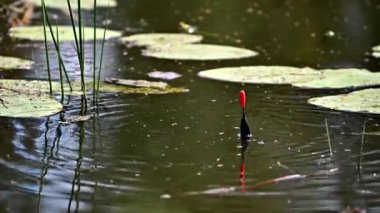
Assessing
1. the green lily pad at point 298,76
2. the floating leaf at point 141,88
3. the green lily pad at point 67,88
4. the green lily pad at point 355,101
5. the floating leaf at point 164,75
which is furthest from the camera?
the floating leaf at point 164,75

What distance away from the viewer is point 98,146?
7.14 ft

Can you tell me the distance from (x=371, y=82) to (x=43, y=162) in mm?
1489

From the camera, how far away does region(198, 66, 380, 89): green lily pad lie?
9.84ft

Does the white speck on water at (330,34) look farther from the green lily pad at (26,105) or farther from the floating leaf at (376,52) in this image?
the green lily pad at (26,105)

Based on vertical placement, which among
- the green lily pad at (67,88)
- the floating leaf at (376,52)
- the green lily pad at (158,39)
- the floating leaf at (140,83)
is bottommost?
the green lily pad at (67,88)

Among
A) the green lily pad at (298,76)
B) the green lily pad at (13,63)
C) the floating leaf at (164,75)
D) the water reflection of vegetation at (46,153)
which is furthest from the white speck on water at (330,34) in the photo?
the water reflection of vegetation at (46,153)

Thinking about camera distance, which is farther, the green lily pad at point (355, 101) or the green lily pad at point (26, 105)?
the green lily pad at point (355, 101)

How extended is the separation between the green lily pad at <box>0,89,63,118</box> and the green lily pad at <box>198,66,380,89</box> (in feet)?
2.69

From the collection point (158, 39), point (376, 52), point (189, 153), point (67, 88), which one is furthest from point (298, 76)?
point (189, 153)

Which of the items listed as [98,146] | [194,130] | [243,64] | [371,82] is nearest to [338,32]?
[243,64]

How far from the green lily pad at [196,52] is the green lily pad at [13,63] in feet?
2.01

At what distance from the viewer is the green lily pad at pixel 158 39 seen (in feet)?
12.9

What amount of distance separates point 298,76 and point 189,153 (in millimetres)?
1187

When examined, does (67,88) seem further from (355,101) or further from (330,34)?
(330,34)
